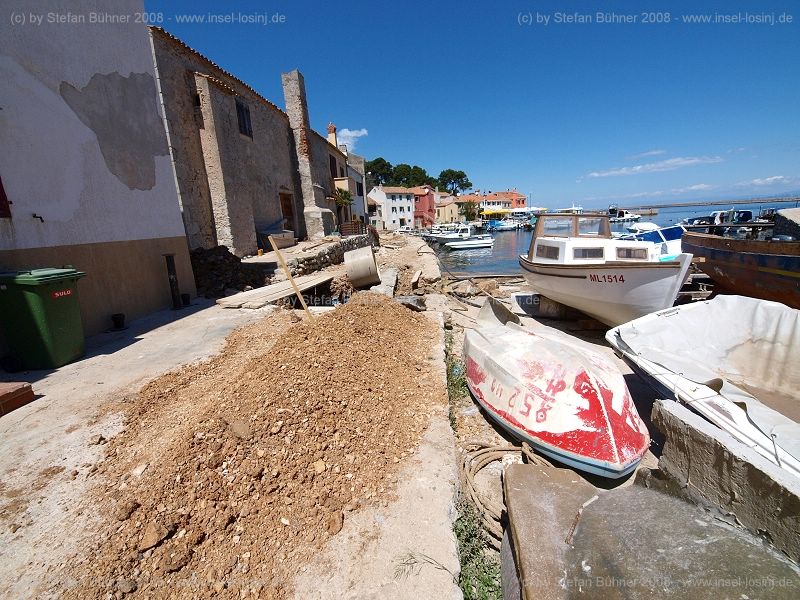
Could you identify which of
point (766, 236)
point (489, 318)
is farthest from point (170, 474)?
point (766, 236)

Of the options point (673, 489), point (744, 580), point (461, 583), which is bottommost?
point (461, 583)

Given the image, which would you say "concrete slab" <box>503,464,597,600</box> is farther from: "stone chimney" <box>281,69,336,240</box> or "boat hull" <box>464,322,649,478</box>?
"stone chimney" <box>281,69,336,240</box>

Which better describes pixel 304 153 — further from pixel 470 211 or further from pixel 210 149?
pixel 470 211

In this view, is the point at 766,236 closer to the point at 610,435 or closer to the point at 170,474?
the point at 610,435

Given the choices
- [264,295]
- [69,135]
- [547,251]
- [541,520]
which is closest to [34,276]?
[69,135]

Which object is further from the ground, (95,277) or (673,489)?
(95,277)

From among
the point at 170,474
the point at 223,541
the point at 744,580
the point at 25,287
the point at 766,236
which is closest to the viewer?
the point at 744,580

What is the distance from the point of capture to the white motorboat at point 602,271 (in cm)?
700

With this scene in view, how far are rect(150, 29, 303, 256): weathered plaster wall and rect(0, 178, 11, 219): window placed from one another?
706 cm

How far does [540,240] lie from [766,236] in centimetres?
569

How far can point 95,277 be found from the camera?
5.88 meters

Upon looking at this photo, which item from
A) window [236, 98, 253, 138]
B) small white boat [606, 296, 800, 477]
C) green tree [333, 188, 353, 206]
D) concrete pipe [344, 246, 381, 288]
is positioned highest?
window [236, 98, 253, 138]

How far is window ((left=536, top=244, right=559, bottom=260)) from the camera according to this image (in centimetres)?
895

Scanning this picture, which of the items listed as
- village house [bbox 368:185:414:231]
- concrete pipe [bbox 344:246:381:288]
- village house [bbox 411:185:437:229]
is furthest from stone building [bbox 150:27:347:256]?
village house [bbox 411:185:437:229]
